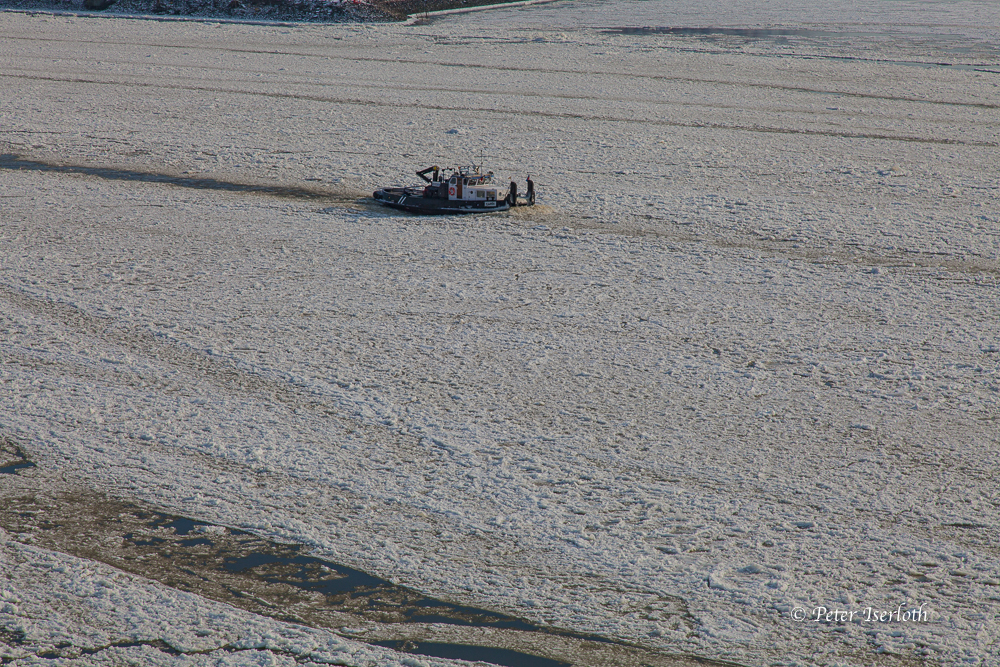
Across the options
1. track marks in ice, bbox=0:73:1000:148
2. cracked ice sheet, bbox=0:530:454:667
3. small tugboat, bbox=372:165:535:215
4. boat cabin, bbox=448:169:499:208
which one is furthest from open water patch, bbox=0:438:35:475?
track marks in ice, bbox=0:73:1000:148

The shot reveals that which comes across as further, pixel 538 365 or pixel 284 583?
pixel 538 365

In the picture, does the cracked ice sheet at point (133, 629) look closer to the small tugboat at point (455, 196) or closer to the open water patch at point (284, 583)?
the open water patch at point (284, 583)

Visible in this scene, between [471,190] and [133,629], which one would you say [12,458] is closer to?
[133,629]

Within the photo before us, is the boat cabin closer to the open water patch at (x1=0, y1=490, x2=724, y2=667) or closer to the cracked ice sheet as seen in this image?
the open water patch at (x1=0, y1=490, x2=724, y2=667)

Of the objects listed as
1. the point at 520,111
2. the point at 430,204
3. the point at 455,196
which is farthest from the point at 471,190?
the point at 520,111

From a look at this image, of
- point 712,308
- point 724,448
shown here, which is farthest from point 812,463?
point 712,308

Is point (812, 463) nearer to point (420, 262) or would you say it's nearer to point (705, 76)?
point (420, 262)
